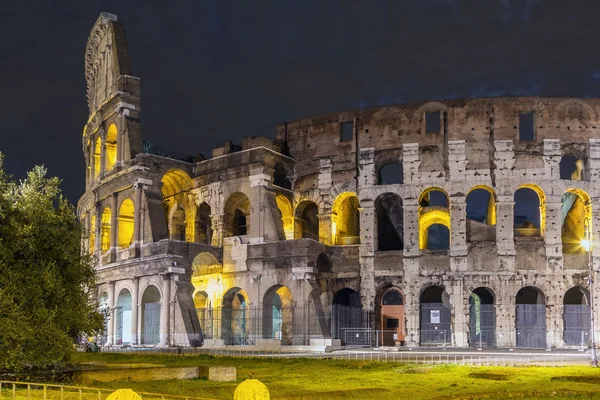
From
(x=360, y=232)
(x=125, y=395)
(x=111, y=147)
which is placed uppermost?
(x=111, y=147)

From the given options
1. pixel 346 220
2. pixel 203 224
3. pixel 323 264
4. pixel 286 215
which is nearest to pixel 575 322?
pixel 323 264

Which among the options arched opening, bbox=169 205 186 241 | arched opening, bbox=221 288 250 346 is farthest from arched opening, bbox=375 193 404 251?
arched opening, bbox=169 205 186 241

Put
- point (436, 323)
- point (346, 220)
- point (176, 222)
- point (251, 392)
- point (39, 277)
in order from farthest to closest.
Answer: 1. point (176, 222)
2. point (346, 220)
3. point (436, 323)
4. point (39, 277)
5. point (251, 392)

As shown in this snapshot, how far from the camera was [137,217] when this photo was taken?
1476 inches

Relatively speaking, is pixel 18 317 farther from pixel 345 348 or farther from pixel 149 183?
pixel 149 183

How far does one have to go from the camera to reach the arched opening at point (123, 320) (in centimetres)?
Result: 3924

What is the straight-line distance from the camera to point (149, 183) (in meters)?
38.0

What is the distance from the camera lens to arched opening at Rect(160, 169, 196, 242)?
40.8 metres

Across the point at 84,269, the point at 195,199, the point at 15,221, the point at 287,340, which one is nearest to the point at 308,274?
the point at 287,340

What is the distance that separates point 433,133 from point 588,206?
786 centimetres

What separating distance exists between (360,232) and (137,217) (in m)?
11.0

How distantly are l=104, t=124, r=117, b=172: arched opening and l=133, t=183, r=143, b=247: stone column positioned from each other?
17.3 feet

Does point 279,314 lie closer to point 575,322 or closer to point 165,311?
point 165,311

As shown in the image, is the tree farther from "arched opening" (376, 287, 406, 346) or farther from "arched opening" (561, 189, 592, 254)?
"arched opening" (561, 189, 592, 254)
